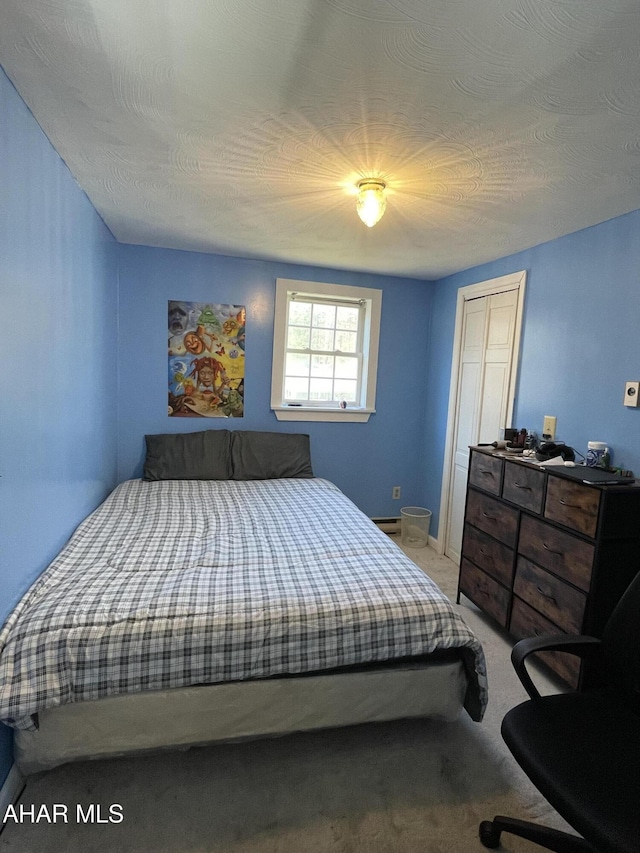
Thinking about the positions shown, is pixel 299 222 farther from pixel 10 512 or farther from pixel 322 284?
pixel 10 512

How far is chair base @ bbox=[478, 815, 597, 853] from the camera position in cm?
122

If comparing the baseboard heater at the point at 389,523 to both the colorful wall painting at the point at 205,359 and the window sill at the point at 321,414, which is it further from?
the colorful wall painting at the point at 205,359

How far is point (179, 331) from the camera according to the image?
3.34 meters

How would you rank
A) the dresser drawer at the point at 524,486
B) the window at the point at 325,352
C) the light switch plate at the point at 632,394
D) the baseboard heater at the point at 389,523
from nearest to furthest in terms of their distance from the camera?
1. the light switch plate at the point at 632,394
2. the dresser drawer at the point at 524,486
3. the window at the point at 325,352
4. the baseboard heater at the point at 389,523

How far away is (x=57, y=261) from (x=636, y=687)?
8.64ft

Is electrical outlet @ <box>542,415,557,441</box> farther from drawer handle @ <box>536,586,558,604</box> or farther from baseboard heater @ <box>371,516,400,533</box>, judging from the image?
baseboard heater @ <box>371,516,400,533</box>

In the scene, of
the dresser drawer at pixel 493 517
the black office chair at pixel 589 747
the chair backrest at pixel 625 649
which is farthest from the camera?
the dresser drawer at pixel 493 517

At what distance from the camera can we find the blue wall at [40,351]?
1.38 metres

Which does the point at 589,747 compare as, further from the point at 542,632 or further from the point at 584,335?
the point at 584,335

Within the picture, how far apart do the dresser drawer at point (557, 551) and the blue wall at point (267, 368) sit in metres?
1.77

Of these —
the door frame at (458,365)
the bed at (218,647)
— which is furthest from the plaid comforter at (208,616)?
the door frame at (458,365)

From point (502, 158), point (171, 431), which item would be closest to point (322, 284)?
point (171, 431)

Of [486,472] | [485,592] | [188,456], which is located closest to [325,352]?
[188,456]

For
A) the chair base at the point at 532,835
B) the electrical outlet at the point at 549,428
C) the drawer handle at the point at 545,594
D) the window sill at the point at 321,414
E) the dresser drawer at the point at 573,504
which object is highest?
the electrical outlet at the point at 549,428
